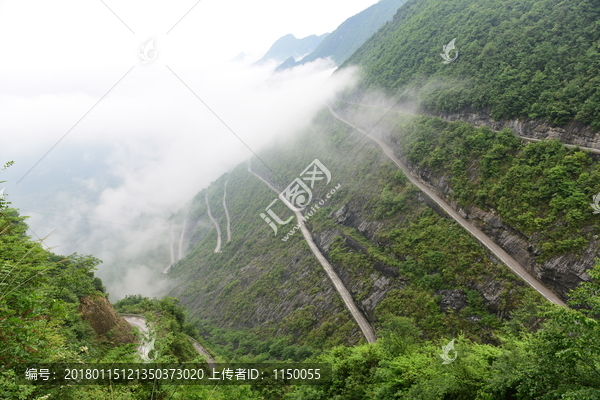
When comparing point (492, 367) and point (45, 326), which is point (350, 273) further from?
point (45, 326)

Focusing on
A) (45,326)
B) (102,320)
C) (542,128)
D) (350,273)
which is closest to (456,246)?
(350,273)

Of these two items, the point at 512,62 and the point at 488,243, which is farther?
the point at 512,62

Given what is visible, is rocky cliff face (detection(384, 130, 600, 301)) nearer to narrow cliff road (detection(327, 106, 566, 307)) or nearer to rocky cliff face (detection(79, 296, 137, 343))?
narrow cliff road (detection(327, 106, 566, 307))

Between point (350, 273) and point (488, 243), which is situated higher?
point (350, 273)

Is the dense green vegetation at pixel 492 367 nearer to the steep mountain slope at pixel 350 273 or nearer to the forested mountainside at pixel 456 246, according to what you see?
the forested mountainside at pixel 456 246

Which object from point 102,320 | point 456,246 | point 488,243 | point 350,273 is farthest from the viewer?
point 350,273

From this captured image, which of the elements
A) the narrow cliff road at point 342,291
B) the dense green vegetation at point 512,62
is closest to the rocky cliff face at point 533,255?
the dense green vegetation at point 512,62

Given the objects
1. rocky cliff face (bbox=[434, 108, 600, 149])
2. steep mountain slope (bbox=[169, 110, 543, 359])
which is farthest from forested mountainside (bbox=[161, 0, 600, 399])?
rocky cliff face (bbox=[434, 108, 600, 149])
